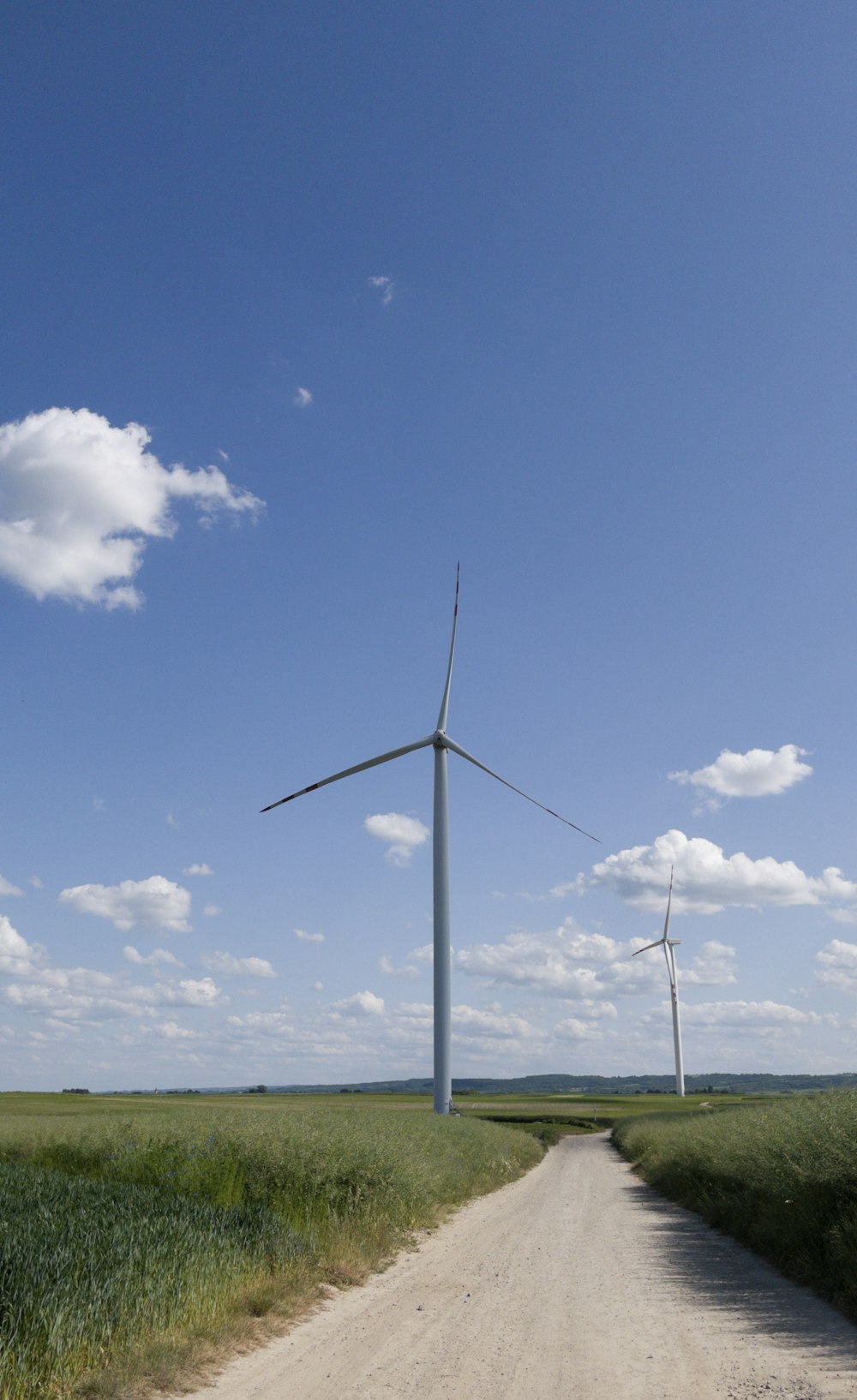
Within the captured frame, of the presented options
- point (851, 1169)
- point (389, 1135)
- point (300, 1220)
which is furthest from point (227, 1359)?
point (389, 1135)

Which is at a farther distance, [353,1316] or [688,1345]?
[353,1316]

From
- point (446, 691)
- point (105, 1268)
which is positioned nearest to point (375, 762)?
point (446, 691)

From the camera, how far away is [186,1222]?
1360 centimetres

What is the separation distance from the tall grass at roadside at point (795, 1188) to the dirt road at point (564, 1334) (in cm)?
54

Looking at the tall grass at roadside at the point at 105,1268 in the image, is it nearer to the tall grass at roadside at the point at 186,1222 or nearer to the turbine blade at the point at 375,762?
the tall grass at roadside at the point at 186,1222

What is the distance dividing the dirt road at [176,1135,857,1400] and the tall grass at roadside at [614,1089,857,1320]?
536 mm

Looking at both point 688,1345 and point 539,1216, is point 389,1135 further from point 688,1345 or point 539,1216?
point 688,1345

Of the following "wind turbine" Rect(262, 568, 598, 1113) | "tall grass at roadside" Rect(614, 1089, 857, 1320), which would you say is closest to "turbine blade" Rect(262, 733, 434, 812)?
"wind turbine" Rect(262, 568, 598, 1113)

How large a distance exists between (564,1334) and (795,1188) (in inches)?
288

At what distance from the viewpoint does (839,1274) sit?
1381cm

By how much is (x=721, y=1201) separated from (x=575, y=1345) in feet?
43.2

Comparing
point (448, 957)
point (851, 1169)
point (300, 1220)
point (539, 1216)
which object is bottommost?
point (539, 1216)

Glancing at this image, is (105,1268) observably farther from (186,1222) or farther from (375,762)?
(375,762)

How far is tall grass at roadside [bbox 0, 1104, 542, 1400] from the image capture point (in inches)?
388
